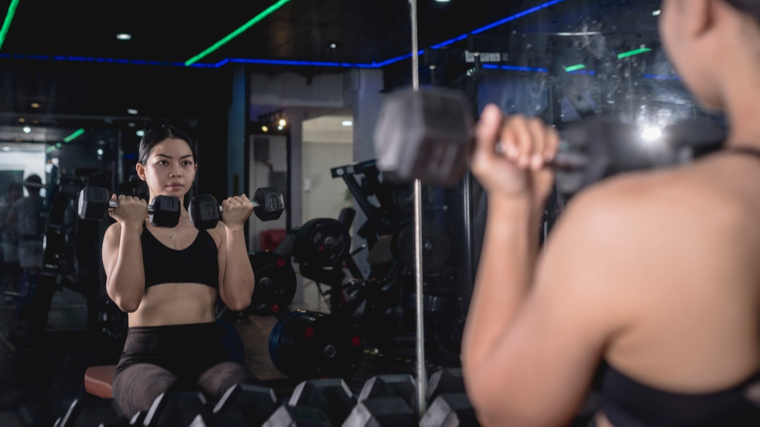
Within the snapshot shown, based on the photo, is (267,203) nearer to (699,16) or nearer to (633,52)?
(699,16)

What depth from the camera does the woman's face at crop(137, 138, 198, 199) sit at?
2.04m

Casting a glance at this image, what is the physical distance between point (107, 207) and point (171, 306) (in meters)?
0.37

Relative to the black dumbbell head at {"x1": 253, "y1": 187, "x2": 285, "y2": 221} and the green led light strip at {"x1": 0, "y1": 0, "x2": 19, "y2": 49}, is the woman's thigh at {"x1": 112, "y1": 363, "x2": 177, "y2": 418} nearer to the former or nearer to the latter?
the black dumbbell head at {"x1": 253, "y1": 187, "x2": 285, "y2": 221}

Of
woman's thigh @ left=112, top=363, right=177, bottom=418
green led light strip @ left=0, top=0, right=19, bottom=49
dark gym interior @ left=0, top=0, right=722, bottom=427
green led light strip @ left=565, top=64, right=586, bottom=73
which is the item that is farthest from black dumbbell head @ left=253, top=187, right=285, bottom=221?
green led light strip @ left=0, top=0, right=19, bottom=49

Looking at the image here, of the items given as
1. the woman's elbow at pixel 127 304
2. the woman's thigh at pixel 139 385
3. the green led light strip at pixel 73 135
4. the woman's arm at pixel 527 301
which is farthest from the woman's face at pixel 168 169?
the green led light strip at pixel 73 135

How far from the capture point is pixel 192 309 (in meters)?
1.96

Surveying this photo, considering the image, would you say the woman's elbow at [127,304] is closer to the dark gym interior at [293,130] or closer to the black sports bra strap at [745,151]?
the dark gym interior at [293,130]

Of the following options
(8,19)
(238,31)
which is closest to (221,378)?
(238,31)

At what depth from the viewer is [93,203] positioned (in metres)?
1.78

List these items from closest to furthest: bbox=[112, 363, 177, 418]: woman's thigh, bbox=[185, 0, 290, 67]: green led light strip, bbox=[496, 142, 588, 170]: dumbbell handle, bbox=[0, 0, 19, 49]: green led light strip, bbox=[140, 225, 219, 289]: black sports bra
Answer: bbox=[496, 142, 588, 170]: dumbbell handle → bbox=[112, 363, 177, 418]: woman's thigh → bbox=[140, 225, 219, 289]: black sports bra → bbox=[0, 0, 19, 49]: green led light strip → bbox=[185, 0, 290, 67]: green led light strip

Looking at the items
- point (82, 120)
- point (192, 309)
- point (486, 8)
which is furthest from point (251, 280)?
point (82, 120)

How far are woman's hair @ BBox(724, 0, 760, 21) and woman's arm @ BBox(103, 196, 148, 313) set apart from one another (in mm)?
1686

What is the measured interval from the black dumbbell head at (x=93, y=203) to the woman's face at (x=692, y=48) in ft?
5.31

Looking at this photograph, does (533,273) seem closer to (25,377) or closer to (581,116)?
(581,116)
